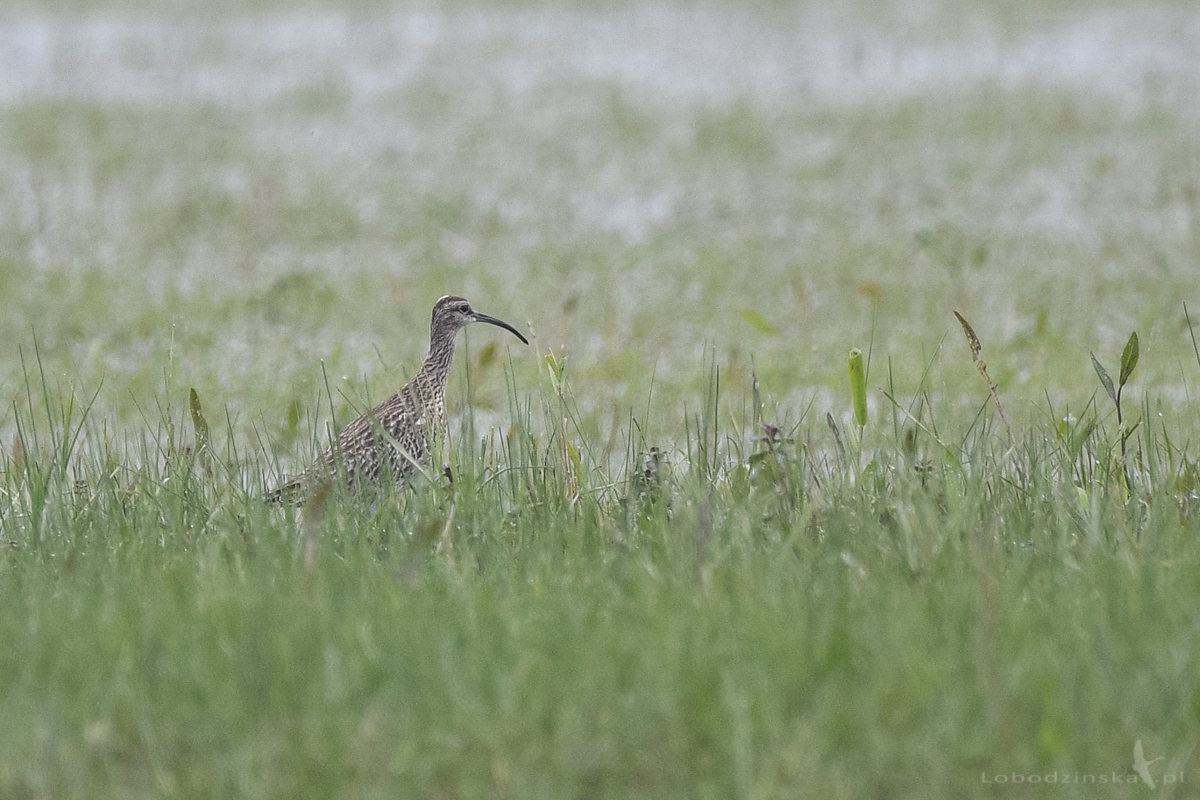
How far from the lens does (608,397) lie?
8.25m

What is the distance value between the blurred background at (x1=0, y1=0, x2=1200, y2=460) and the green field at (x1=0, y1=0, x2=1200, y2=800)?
0.06 meters

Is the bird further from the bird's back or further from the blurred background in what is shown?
the blurred background

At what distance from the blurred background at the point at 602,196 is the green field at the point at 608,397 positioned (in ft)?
0.21

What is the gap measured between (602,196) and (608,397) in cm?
553

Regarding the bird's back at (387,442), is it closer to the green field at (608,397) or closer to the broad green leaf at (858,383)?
the green field at (608,397)

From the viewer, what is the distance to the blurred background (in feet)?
29.1

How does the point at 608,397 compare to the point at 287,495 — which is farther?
the point at 608,397

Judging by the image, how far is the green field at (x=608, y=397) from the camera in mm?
3225

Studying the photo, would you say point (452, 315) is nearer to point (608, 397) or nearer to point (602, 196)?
point (608, 397)

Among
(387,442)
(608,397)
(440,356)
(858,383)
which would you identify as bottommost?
(858,383)
